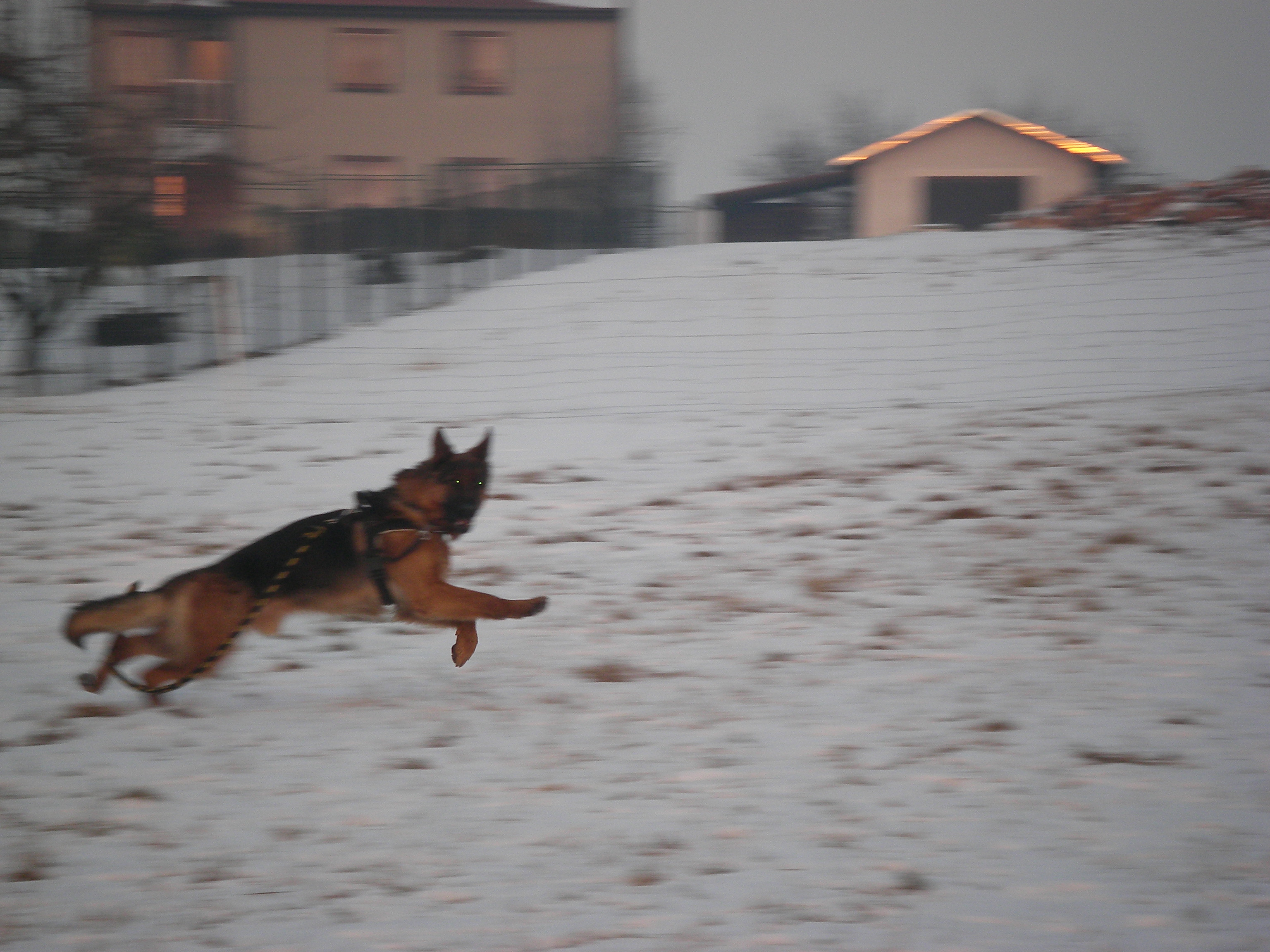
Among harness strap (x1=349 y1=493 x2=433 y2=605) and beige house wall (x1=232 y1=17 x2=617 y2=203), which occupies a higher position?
beige house wall (x1=232 y1=17 x2=617 y2=203)

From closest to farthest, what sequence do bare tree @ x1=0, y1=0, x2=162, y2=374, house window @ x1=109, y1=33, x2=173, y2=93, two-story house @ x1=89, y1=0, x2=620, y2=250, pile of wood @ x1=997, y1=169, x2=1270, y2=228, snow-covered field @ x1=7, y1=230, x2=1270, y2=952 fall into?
snow-covered field @ x1=7, y1=230, x2=1270, y2=952 → bare tree @ x1=0, y1=0, x2=162, y2=374 → house window @ x1=109, y1=33, x2=173, y2=93 → pile of wood @ x1=997, y1=169, x2=1270, y2=228 → two-story house @ x1=89, y1=0, x2=620, y2=250

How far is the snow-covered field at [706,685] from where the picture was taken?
296cm

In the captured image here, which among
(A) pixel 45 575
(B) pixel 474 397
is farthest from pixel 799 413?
(A) pixel 45 575

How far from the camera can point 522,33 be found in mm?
27766

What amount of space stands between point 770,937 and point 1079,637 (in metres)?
2.59

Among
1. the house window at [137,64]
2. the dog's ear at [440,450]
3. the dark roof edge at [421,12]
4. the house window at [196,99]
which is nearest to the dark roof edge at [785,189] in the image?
the dark roof edge at [421,12]

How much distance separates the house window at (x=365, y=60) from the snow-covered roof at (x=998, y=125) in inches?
446

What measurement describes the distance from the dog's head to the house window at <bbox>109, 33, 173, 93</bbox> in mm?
9750

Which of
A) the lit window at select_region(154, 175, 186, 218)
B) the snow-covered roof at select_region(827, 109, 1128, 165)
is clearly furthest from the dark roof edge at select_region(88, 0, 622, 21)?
the lit window at select_region(154, 175, 186, 218)

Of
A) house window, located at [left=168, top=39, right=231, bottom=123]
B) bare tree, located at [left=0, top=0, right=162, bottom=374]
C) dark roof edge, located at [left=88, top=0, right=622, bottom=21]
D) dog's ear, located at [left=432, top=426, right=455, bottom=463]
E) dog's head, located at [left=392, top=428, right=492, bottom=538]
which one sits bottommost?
dog's head, located at [left=392, top=428, right=492, bottom=538]

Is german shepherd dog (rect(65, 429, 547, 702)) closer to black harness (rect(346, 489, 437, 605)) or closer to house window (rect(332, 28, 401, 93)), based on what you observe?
black harness (rect(346, 489, 437, 605))

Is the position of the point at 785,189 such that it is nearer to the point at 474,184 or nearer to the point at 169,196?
the point at 474,184

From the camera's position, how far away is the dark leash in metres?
4.22

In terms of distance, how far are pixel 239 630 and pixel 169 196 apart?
34.5 feet
